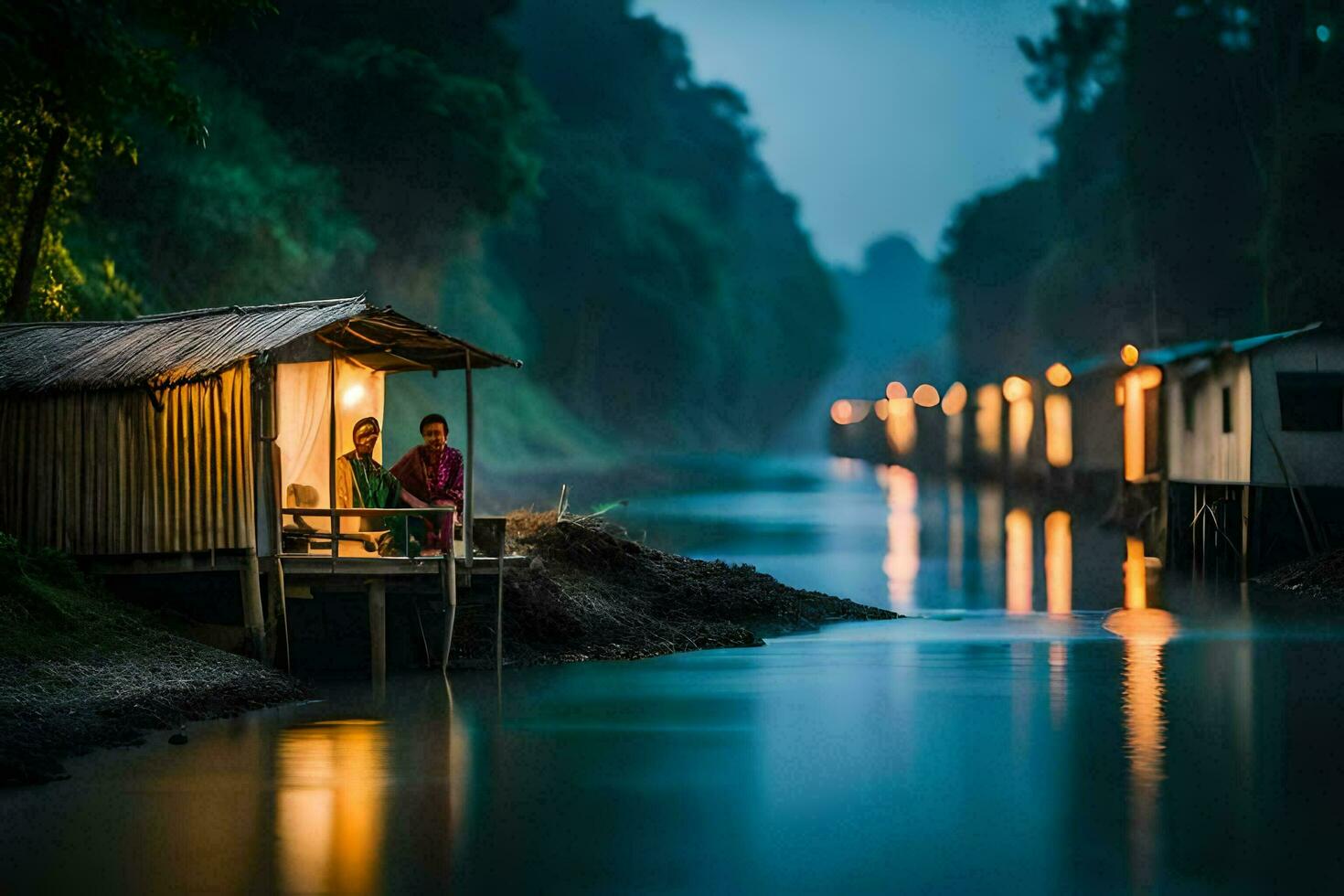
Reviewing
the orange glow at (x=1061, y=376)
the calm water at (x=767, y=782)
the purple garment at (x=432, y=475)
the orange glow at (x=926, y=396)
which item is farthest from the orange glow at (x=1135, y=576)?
the orange glow at (x=926, y=396)

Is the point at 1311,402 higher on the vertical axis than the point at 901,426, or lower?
lower

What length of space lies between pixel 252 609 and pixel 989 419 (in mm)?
56340

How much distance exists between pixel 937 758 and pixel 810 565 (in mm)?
23497

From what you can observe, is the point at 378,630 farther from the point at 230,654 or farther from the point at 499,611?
the point at 230,654

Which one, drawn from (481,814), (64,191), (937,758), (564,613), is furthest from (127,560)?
(64,191)

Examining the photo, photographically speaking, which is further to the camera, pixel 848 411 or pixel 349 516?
pixel 848 411

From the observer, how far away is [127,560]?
1579 centimetres

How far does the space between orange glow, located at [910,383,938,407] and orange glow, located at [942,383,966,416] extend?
214 cm

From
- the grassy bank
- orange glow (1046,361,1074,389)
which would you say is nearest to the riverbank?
the grassy bank

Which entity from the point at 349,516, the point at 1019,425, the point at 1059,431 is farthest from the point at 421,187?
the point at 349,516

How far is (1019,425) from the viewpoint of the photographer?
62.8 meters

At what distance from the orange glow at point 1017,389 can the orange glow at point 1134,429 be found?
63.6 ft

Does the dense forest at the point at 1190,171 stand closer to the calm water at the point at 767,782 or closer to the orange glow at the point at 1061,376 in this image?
the orange glow at the point at 1061,376

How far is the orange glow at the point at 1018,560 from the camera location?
28306 millimetres
